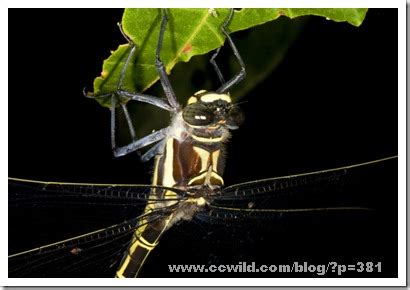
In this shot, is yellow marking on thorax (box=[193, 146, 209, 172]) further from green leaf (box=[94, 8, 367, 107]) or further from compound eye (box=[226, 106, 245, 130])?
green leaf (box=[94, 8, 367, 107])

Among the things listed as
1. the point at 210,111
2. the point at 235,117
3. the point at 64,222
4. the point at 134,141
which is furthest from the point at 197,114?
the point at 64,222

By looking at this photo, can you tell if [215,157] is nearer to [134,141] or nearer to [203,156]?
[203,156]

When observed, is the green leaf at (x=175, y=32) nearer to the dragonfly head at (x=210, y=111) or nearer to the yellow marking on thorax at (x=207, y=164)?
the dragonfly head at (x=210, y=111)

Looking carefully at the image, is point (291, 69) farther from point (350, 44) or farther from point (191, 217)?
point (191, 217)
